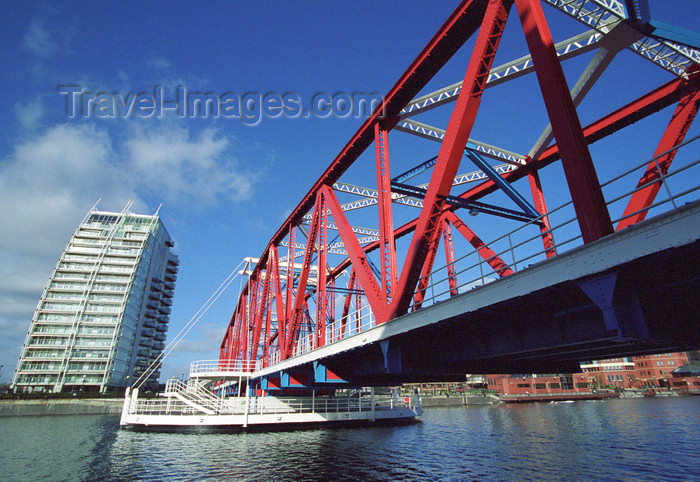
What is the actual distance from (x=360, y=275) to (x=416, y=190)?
251 inches

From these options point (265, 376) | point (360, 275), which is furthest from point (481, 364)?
point (265, 376)

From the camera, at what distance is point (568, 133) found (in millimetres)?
8445

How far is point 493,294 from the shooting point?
9945 millimetres

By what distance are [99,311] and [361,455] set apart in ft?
313

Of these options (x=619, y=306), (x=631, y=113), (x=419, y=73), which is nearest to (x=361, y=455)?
(x=619, y=306)

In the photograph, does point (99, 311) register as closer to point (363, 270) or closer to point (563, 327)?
point (363, 270)

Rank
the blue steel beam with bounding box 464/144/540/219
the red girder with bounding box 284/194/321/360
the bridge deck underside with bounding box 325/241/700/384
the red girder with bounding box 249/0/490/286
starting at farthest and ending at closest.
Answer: the red girder with bounding box 284/194/321/360
the blue steel beam with bounding box 464/144/540/219
the red girder with bounding box 249/0/490/286
the bridge deck underside with bounding box 325/241/700/384

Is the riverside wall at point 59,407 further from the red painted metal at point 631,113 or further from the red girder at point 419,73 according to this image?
the red painted metal at point 631,113

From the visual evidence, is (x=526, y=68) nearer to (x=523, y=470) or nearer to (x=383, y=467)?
(x=523, y=470)

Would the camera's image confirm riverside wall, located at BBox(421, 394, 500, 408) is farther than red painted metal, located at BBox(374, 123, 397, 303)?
Yes

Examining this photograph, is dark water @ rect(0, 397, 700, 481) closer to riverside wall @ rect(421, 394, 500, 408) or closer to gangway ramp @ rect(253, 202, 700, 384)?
gangway ramp @ rect(253, 202, 700, 384)

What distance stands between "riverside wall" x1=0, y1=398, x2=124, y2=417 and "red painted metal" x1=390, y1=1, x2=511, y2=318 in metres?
72.4

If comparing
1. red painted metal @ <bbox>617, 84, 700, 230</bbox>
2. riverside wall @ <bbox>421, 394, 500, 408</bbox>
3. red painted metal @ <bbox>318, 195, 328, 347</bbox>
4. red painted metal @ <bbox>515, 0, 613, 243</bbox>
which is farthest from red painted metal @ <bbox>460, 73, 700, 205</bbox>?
riverside wall @ <bbox>421, 394, 500, 408</bbox>

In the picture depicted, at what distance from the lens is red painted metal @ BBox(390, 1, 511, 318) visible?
12.1 m
